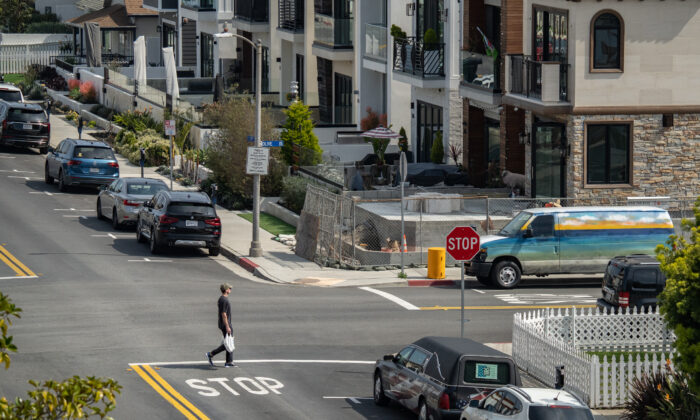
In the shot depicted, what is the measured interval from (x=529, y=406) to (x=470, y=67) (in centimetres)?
2740

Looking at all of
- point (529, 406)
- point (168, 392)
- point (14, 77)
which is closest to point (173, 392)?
point (168, 392)

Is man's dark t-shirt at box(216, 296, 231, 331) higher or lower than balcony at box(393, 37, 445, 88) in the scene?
lower

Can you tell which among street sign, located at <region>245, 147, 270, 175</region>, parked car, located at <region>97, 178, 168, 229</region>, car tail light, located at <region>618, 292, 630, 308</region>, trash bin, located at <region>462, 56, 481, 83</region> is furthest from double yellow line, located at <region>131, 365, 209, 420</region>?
trash bin, located at <region>462, 56, 481, 83</region>

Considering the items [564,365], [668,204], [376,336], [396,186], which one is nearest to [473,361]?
[564,365]

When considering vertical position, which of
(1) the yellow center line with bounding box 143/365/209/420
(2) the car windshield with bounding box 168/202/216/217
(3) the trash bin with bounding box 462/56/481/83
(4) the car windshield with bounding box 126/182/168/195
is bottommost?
(1) the yellow center line with bounding box 143/365/209/420

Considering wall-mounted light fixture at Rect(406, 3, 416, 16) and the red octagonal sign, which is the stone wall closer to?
the red octagonal sign

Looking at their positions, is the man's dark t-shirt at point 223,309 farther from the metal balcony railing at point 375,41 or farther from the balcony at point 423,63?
the metal balcony railing at point 375,41

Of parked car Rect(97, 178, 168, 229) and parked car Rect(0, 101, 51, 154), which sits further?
parked car Rect(0, 101, 51, 154)

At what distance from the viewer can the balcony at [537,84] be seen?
118 feet

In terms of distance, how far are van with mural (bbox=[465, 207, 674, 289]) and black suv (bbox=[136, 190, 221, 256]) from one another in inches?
312

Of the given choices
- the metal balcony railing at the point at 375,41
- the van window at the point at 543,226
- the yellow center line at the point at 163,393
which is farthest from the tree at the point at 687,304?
the metal balcony railing at the point at 375,41

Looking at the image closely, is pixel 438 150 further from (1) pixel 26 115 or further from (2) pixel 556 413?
(2) pixel 556 413

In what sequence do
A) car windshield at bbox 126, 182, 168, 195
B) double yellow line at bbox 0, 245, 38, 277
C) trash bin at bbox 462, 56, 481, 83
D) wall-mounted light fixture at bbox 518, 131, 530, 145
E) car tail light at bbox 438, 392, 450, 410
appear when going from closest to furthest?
car tail light at bbox 438, 392, 450, 410
double yellow line at bbox 0, 245, 38, 277
car windshield at bbox 126, 182, 168, 195
wall-mounted light fixture at bbox 518, 131, 530, 145
trash bin at bbox 462, 56, 481, 83

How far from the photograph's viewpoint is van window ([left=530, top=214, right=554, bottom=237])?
31.5m
